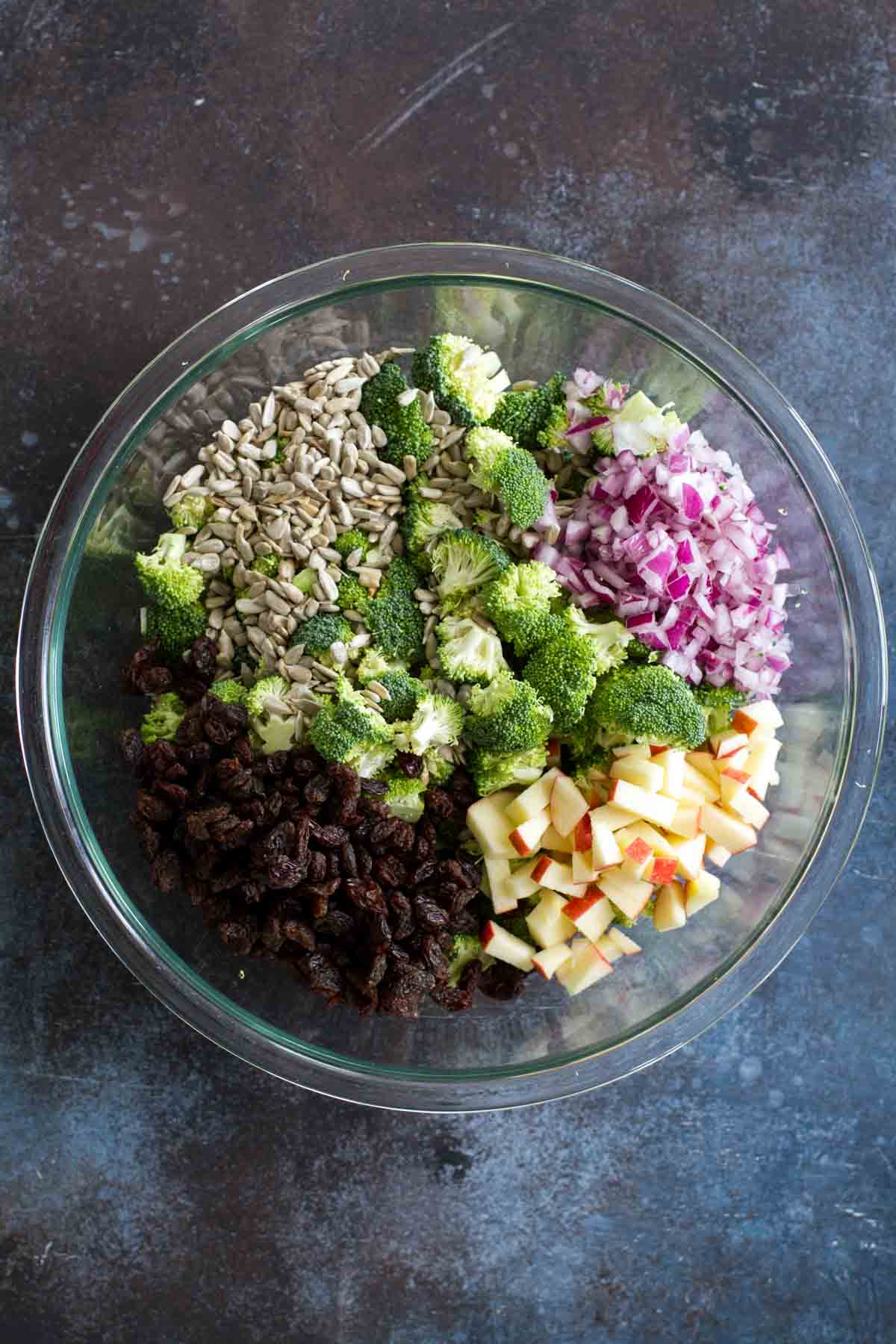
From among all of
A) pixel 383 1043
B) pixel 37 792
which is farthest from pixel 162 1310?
pixel 37 792

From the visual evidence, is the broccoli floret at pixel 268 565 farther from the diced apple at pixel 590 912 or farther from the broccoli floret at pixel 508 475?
the diced apple at pixel 590 912

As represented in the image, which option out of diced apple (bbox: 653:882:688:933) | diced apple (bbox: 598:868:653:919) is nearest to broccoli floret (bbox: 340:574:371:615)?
diced apple (bbox: 598:868:653:919)

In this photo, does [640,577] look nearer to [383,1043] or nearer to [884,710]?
[884,710]

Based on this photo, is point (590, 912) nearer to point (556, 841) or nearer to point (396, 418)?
point (556, 841)

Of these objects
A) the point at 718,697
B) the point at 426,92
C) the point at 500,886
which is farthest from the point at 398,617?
the point at 426,92

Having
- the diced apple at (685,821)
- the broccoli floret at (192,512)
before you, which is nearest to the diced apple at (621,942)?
the diced apple at (685,821)

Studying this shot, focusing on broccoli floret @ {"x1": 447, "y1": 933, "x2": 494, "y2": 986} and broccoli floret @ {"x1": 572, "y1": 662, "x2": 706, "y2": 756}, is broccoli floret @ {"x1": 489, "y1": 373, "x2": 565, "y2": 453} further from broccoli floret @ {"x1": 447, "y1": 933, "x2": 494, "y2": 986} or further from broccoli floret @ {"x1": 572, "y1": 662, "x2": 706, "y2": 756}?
broccoli floret @ {"x1": 447, "y1": 933, "x2": 494, "y2": 986}
